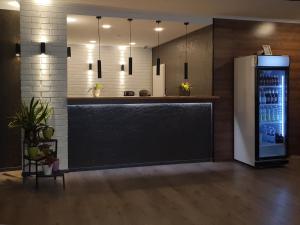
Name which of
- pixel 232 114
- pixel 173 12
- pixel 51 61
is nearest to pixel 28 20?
pixel 51 61

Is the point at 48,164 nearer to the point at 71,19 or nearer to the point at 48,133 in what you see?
the point at 48,133

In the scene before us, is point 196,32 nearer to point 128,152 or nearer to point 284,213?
point 128,152

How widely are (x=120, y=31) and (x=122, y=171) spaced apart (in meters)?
3.10

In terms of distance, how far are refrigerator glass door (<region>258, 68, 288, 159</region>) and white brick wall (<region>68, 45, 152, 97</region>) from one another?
4.47m

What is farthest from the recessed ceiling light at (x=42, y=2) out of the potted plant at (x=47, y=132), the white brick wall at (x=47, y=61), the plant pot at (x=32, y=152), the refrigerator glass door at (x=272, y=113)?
the refrigerator glass door at (x=272, y=113)

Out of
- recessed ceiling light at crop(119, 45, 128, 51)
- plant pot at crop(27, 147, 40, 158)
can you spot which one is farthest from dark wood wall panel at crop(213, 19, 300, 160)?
recessed ceiling light at crop(119, 45, 128, 51)

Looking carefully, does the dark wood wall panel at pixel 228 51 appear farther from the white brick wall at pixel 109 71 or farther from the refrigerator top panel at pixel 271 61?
the white brick wall at pixel 109 71

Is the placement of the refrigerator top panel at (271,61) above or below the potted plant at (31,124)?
above

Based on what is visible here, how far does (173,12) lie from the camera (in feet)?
19.2

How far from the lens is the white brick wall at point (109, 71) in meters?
9.19

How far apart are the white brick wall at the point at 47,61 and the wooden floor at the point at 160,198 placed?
3.03 feet

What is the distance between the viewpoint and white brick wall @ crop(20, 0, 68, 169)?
5027mm

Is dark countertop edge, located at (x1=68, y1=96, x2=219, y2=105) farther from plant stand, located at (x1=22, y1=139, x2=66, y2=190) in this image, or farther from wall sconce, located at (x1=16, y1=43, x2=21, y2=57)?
wall sconce, located at (x1=16, y1=43, x2=21, y2=57)

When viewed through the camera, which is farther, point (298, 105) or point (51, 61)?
point (298, 105)
